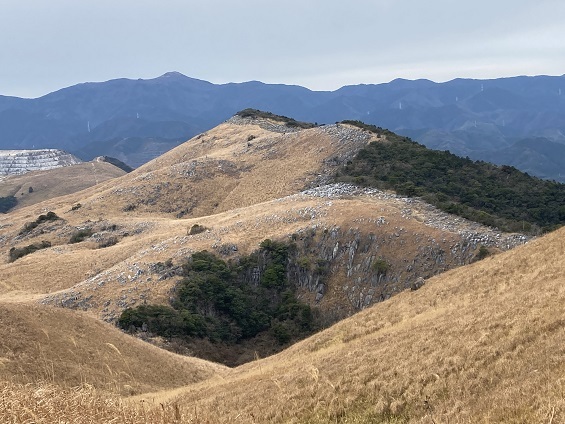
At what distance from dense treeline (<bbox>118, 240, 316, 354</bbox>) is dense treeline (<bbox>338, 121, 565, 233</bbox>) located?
19.7m

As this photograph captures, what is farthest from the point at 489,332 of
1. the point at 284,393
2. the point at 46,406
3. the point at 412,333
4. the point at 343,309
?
the point at 343,309

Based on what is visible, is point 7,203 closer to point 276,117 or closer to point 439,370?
point 276,117

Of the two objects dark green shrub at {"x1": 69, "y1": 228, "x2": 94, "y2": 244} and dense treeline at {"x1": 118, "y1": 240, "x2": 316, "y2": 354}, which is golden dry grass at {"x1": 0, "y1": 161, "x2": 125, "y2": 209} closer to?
A: dark green shrub at {"x1": 69, "y1": 228, "x2": 94, "y2": 244}

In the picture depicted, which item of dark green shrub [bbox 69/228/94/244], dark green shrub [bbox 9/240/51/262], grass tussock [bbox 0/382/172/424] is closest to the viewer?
grass tussock [bbox 0/382/172/424]

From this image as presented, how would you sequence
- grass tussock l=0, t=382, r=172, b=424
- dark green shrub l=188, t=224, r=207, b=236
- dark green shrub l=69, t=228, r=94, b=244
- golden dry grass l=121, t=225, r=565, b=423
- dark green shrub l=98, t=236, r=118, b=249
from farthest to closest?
1. dark green shrub l=69, t=228, r=94, b=244
2. dark green shrub l=98, t=236, r=118, b=249
3. dark green shrub l=188, t=224, r=207, b=236
4. golden dry grass l=121, t=225, r=565, b=423
5. grass tussock l=0, t=382, r=172, b=424

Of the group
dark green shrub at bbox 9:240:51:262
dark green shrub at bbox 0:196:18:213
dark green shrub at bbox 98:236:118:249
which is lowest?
dark green shrub at bbox 0:196:18:213

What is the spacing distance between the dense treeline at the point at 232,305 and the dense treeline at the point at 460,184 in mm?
19722

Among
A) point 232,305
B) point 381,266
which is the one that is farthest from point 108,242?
point 381,266

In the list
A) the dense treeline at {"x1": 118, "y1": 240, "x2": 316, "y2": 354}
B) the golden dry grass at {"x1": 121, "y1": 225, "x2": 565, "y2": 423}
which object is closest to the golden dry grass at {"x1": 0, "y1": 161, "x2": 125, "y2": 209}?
the dense treeline at {"x1": 118, "y1": 240, "x2": 316, "y2": 354}

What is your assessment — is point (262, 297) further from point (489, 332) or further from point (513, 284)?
point (489, 332)

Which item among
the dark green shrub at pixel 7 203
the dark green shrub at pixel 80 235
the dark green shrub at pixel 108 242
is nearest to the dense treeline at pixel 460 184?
the dark green shrub at pixel 108 242

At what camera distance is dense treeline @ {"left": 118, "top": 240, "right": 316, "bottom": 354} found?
1720 inches

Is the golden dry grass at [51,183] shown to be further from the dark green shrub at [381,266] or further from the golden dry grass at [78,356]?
the golden dry grass at [78,356]

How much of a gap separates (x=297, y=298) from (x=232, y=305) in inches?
238
